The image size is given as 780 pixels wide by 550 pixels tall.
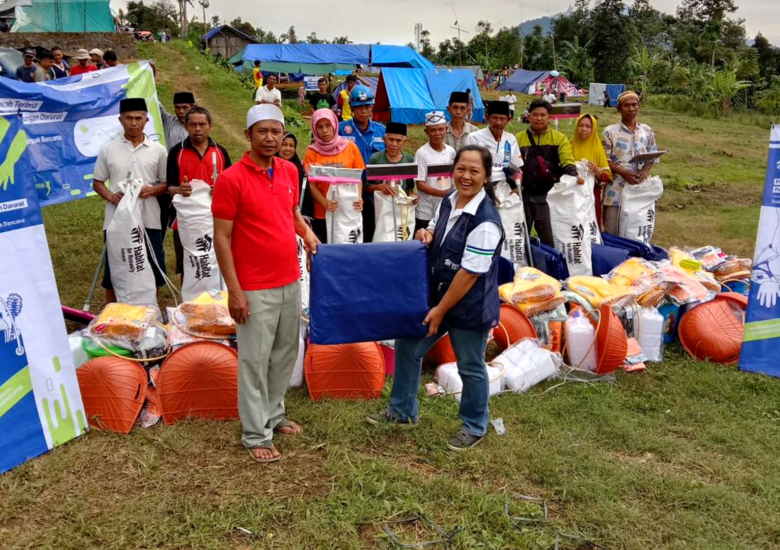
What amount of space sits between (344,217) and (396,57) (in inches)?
1244

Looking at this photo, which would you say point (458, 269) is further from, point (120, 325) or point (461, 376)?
point (120, 325)

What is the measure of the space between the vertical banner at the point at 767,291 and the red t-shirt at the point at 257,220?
143 inches

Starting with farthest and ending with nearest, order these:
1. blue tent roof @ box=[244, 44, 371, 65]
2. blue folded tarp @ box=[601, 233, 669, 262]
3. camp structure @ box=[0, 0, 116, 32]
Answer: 1. blue tent roof @ box=[244, 44, 371, 65]
2. camp structure @ box=[0, 0, 116, 32]
3. blue folded tarp @ box=[601, 233, 669, 262]

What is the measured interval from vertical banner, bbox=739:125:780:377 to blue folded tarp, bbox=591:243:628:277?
1402 mm

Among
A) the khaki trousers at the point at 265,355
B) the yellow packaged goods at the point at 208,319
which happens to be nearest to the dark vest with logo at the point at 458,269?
the khaki trousers at the point at 265,355

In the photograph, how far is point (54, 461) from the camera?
3594mm

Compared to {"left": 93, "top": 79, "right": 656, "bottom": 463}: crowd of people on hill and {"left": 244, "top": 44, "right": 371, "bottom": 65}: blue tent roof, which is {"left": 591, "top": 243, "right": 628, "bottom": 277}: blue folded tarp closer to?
{"left": 93, "top": 79, "right": 656, "bottom": 463}: crowd of people on hill

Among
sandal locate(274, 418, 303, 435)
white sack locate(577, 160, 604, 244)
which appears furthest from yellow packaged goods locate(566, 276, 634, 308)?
sandal locate(274, 418, 303, 435)

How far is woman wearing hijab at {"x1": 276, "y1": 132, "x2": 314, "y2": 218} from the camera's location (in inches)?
216

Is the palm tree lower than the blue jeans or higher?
higher

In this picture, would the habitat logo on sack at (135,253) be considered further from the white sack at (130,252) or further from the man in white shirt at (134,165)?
the man in white shirt at (134,165)

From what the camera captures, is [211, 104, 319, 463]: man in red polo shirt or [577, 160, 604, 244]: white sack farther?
[577, 160, 604, 244]: white sack

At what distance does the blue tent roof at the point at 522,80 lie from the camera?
4216 cm

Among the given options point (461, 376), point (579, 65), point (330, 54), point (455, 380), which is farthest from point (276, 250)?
point (579, 65)
